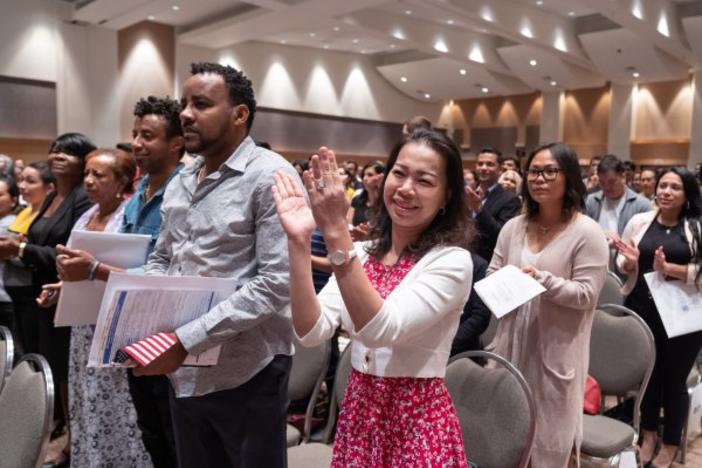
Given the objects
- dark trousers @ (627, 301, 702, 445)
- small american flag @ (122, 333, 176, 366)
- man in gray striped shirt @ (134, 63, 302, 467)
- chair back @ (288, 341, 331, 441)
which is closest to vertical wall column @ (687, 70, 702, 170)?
dark trousers @ (627, 301, 702, 445)

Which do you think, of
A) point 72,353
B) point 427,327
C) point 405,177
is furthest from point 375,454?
point 72,353

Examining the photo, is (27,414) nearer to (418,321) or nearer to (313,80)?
(418,321)

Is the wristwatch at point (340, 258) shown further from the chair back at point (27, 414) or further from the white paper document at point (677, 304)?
the white paper document at point (677, 304)

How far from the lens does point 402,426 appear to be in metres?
1.29

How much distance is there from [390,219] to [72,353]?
1826mm

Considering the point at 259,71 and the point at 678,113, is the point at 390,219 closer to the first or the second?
the point at 259,71

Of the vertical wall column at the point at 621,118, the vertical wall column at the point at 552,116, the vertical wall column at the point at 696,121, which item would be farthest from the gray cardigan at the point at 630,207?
the vertical wall column at the point at 552,116

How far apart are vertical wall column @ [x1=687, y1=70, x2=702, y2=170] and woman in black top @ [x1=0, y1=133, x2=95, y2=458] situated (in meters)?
13.1

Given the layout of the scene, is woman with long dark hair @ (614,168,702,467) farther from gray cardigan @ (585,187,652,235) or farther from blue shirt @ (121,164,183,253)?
blue shirt @ (121,164,183,253)

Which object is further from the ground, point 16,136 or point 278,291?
point 16,136

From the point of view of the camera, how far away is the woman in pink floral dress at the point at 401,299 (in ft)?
3.73

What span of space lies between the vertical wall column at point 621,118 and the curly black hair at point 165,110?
45.5 ft

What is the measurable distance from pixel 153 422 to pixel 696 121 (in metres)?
13.7

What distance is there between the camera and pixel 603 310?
9.53ft
